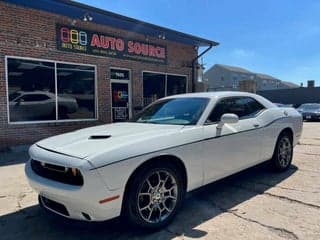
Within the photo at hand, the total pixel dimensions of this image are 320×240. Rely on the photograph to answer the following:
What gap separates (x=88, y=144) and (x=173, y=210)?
127cm

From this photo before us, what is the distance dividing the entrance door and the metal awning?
2193 mm

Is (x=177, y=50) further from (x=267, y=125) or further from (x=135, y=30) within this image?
(x=267, y=125)

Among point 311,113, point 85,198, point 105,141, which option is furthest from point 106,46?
point 311,113

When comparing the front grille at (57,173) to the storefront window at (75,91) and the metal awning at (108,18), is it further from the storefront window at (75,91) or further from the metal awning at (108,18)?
the metal awning at (108,18)

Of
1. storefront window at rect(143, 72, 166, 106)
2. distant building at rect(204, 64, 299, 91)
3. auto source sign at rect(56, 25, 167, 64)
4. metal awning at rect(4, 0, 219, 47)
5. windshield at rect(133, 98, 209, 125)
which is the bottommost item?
windshield at rect(133, 98, 209, 125)

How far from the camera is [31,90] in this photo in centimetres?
937

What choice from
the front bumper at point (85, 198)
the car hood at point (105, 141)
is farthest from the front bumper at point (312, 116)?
the front bumper at point (85, 198)

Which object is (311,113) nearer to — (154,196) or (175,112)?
(175,112)

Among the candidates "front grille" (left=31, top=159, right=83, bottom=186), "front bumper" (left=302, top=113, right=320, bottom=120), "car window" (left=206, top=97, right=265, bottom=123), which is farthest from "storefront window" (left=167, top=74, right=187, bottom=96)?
"front bumper" (left=302, top=113, right=320, bottom=120)

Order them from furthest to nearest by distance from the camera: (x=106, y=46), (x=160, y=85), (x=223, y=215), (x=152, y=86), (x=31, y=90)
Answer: (x=160, y=85) < (x=152, y=86) < (x=106, y=46) < (x=31, y=90) < (x=223, y=215)

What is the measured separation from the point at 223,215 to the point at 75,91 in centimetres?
785

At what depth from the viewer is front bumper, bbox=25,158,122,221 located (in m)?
2.95

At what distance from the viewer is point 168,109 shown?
15.8 ft

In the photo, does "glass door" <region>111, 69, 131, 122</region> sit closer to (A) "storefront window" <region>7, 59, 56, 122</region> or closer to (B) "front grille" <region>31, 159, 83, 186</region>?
(A) "storefront window" <region>7, 59, 56, 122</region>
